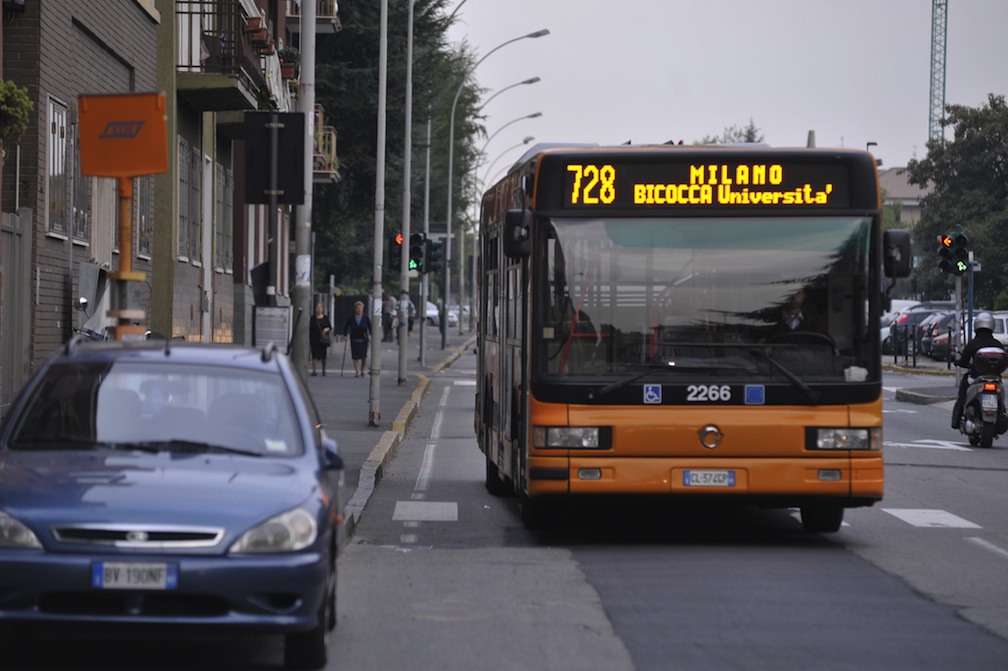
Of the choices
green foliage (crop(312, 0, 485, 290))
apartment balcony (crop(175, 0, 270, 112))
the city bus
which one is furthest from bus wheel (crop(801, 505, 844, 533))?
green foliage (crop(312, 0, 485, 290))

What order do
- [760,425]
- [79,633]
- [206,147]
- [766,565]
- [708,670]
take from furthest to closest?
1. [206,147]
2. [760,425]
3. [766,565]
4. [708,670]
5. [79,633]

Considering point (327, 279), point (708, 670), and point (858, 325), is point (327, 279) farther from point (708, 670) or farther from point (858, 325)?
point (708, 670)

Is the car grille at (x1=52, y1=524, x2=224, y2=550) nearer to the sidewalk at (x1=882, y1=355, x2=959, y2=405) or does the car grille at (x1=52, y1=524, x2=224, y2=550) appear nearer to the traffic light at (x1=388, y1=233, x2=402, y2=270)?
the sidewalk at (x1=882, y1=355, x2=959, y2=405)

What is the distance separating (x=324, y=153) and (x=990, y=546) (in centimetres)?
3086

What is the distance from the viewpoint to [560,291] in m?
12.3

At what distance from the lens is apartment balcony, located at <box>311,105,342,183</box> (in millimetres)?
40438

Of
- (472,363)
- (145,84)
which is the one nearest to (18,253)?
(145,84)

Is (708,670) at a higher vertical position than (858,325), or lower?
lower

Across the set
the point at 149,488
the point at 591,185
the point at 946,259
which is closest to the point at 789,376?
the point at 591,185

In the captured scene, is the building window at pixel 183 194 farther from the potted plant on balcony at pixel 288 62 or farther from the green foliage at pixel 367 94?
the green foliage at pixel 367 94

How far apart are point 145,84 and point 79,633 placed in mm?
18149

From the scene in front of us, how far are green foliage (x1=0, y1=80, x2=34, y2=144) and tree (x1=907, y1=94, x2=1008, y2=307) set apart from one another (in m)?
59.7

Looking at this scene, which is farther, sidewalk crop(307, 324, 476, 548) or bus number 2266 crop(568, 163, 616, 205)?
sidewalk crop(307, 324, 476, 548)

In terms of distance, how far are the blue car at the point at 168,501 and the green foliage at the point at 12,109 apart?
255 inches
